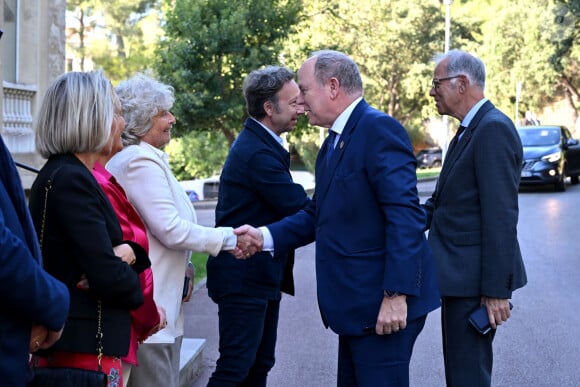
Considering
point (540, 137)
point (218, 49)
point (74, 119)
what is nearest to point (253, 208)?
point (74, 119)

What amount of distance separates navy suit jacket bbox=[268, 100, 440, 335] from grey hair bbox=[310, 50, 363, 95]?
125 mm

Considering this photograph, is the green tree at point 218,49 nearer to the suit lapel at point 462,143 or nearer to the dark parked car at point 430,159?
the suit lapel at point 462,143

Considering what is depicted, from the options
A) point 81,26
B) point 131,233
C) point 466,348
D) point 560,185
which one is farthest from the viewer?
point 81,26

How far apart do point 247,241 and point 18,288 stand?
2.29 m

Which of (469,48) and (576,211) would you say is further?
(469,48)

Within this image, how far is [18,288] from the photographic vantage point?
237 cm

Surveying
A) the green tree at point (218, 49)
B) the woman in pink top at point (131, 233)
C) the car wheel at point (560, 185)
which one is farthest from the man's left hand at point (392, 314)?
the green tree at point (218, 49)

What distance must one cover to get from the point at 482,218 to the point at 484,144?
368 mm

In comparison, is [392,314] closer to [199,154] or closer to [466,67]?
[466,67]

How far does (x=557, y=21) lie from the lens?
23734 mm

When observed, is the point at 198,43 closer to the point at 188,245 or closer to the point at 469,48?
the point at 188,245

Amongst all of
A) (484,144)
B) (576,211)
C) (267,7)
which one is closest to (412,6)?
(267,7)

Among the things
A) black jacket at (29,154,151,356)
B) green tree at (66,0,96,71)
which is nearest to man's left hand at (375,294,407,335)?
black jacket at (29,154,151,356)

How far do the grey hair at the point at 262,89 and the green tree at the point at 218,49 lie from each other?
70.1ft
